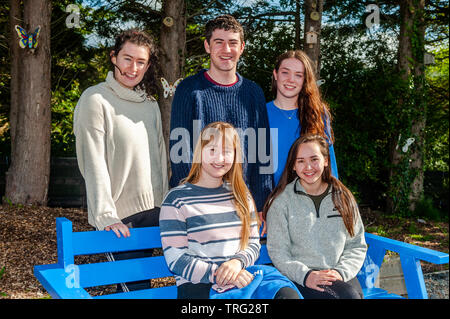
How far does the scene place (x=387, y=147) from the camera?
8.22m

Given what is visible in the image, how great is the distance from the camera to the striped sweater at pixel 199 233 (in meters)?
1.98

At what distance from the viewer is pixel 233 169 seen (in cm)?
221

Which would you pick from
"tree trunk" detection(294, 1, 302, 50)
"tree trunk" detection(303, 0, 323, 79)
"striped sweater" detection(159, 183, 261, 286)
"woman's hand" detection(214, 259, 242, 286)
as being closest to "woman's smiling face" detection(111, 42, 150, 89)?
"striped sweater" detection(159, 183, 261, 286)

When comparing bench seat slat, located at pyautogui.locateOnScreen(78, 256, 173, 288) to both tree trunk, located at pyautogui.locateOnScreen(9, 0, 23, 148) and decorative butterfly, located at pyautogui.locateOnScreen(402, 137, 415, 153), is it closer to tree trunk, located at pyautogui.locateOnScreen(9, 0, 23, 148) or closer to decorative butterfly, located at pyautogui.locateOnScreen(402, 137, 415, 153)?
tree trunk, located at pyautogui.locateOnScreen(9, 0, 23, 148)

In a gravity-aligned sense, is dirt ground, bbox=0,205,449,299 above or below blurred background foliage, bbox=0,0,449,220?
below

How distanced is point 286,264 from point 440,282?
3357 mm

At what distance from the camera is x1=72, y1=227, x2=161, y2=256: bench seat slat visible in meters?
2.15

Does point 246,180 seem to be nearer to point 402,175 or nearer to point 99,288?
point 99,288

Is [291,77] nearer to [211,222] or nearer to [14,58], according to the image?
[211,222]

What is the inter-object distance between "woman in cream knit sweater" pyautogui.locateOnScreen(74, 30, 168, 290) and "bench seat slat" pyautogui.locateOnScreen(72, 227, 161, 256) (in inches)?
1.9

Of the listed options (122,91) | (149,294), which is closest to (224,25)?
(122,91)

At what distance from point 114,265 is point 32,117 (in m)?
4.61

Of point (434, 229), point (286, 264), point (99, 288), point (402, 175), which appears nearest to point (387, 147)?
point (402, 175)

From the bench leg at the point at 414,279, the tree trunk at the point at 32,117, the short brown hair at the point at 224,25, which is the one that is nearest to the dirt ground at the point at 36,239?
the tree trunk at the point at 32,117
